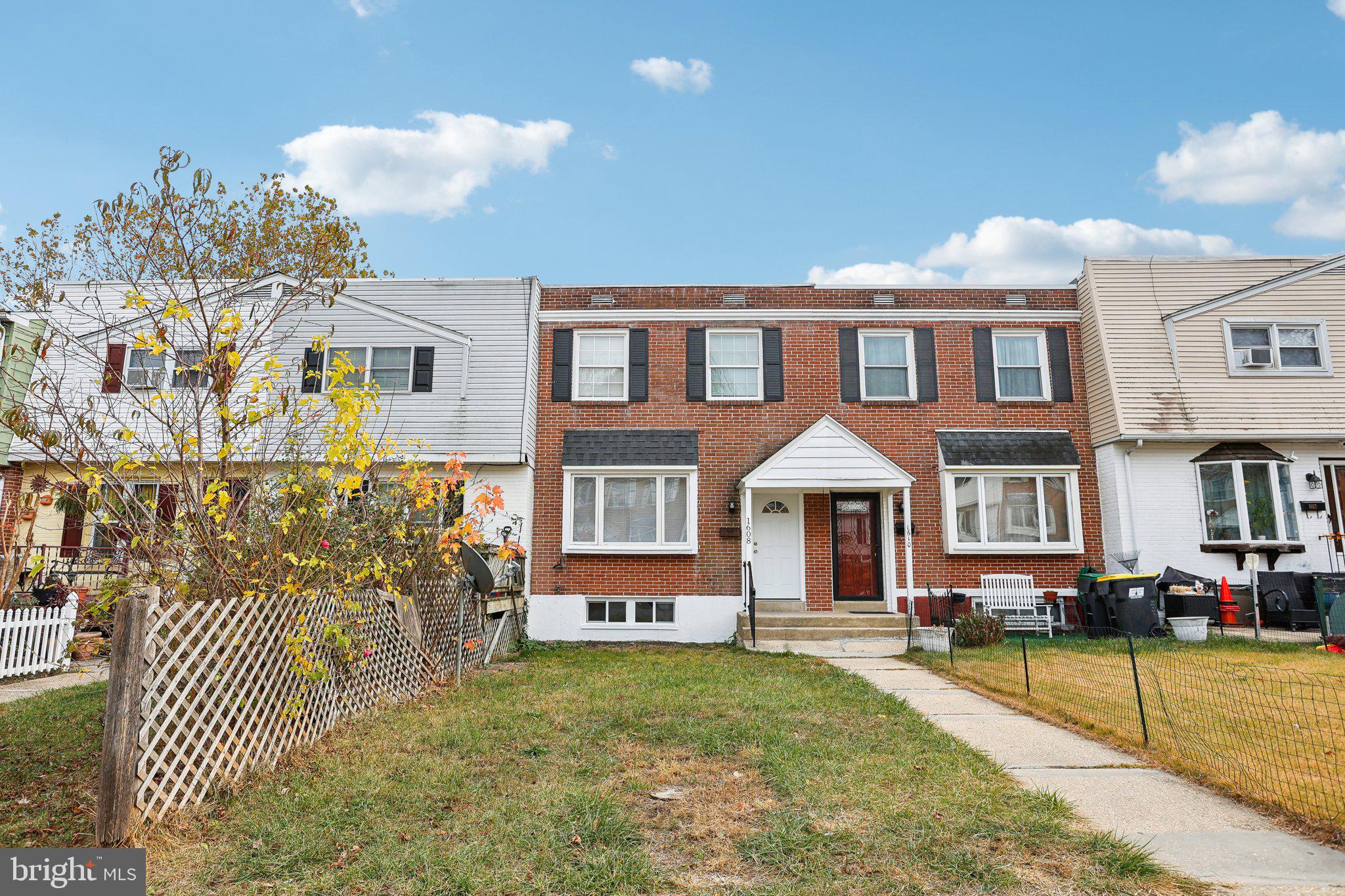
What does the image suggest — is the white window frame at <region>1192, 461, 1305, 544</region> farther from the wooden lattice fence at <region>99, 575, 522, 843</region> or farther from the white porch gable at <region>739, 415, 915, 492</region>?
the wooden lattice fence at <region>99, 575, 522, 843</region>

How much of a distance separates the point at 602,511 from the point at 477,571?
5034 mm

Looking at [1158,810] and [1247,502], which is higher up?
[1247,502]

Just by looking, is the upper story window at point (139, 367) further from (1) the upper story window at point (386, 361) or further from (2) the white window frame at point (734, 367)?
(2) the white window frame at point (734, 367)

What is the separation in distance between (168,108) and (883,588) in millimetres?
14786

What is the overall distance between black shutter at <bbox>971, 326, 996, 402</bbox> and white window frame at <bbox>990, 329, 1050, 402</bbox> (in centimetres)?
4

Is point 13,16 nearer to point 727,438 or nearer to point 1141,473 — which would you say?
point 727,438

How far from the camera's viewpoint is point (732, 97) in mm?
13602

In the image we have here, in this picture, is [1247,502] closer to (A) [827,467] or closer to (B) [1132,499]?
(B) [1132,499]

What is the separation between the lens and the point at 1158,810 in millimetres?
4070

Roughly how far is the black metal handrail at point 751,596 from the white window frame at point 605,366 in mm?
3954

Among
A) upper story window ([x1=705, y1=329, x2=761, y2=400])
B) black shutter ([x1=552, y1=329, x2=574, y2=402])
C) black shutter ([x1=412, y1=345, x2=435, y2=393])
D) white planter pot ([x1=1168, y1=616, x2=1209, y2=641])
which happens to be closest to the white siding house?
black shutter ([x1=412, y1=345, x2=435, y2=393])

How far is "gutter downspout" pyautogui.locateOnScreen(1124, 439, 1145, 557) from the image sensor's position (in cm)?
1343

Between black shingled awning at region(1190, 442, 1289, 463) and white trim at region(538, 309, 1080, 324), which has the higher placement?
white trim at region(538, 309, 1080, 324)

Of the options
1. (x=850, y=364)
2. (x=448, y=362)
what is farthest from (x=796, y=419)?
(x=448, y=362)
